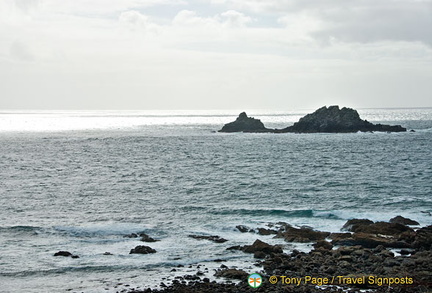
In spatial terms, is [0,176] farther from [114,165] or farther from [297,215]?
[297,215]

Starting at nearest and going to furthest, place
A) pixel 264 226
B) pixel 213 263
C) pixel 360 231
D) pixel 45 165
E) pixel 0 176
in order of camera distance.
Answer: pixel 213 263 → pixel 360 231 → pixel 264 226 → pixel 0 176 → pixel 45 165

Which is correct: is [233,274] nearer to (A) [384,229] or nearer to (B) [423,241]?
(B) [423,241]

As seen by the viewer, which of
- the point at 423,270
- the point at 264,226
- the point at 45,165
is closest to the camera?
the point at 423,270

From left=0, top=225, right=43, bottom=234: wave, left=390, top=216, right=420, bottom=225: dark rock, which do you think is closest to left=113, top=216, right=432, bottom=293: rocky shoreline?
left=390, top=216, right=420, bottom=225: dark rock

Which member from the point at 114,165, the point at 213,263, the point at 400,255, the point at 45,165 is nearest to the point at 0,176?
the point at 45,165

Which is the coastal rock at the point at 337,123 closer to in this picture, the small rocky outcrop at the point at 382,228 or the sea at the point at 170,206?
the sea at the point at 170,206

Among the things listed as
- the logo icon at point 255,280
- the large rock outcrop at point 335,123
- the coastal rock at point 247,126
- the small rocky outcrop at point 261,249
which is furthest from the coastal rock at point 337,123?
the logo icon at point 255,280

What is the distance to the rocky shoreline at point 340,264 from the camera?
2500cm

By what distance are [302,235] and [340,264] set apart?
778cm

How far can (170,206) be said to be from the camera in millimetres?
49281

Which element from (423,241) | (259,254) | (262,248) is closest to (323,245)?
(262,248)

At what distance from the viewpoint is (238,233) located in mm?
38469

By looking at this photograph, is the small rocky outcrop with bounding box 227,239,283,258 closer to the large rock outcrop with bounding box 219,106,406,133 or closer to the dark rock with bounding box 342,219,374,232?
the dark rock with bounding box 342,219,374,232

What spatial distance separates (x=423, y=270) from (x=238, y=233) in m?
15.1
